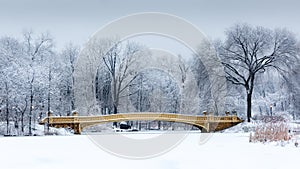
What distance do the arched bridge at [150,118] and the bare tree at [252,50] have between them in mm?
3678

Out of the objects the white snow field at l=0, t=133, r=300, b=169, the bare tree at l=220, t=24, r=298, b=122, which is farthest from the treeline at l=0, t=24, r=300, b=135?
the white snow field at l=0, t=133, r=300, b=169

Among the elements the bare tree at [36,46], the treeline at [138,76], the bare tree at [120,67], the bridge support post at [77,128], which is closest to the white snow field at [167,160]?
the bridge support post at [77,128]

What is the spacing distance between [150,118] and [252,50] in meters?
8.59

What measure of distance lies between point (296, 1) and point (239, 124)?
25.5 ft

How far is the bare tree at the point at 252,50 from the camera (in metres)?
26.1

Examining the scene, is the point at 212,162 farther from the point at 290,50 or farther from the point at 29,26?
the point at 29,26

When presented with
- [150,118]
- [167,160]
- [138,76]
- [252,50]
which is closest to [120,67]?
[138,76]

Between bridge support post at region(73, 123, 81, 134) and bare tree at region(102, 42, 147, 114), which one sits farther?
bare tree at region(102, 42, 147, 114)

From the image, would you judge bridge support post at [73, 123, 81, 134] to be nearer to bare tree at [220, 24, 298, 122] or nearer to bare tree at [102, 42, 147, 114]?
bare tree at [102, 42, 147, 114]

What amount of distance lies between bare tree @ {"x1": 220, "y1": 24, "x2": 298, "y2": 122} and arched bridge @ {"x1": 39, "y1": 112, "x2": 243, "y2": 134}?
368 cm

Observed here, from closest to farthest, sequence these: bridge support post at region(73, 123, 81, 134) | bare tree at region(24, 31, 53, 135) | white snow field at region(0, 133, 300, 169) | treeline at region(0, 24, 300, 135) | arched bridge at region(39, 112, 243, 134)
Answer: white snow field at region(0, 133, 300, 169)
bridge support post at region(73, 123, 81, 134)
arched bridge at region(39, 112, 243, 134)
treeline at region(0, 24, 300, 135)
bare tree at region(24, 31, 53, 135)

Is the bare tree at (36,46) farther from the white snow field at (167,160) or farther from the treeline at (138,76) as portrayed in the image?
the white snow field at (167,160)

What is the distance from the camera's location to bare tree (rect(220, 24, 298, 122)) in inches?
1026

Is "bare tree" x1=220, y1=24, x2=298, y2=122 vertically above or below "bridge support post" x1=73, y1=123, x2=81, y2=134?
above
